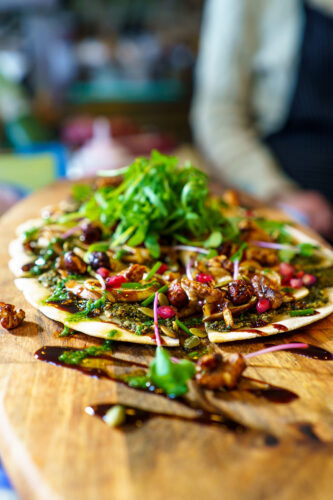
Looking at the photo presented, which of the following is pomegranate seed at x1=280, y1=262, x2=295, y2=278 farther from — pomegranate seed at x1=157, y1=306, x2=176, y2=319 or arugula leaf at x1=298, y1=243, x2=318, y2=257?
pomegranate seed at x1=157, y1=306, x2=176, y2=319

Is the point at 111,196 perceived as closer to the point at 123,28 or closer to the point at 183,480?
the point at 183,480

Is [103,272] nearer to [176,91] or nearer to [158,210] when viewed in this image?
[158,210]

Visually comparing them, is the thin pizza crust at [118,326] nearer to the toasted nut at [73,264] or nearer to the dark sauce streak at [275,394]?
the toasted nut at [73,264]

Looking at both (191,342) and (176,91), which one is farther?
(176,91)

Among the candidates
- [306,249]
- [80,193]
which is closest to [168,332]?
[306,249]

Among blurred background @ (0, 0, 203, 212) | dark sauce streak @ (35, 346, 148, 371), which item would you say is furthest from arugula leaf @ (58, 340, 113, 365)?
blurred background @ (0, 0, 203, 212)

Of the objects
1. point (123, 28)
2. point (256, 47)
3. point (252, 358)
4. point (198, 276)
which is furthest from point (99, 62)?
point (252, 358)
